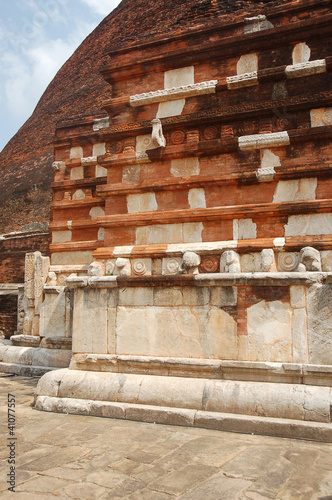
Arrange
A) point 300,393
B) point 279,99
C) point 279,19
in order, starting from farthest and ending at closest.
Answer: point 279,19, point 279,99, point 300,393

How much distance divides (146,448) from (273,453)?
3.28 feet

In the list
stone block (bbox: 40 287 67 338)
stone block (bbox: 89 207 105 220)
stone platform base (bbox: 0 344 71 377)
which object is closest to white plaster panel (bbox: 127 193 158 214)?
Answer: stone block (bbox: 40 287 67 338)

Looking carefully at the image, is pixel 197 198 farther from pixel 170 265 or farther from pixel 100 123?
pixel 100 123

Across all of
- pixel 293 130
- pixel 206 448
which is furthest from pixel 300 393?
pixel 293 130

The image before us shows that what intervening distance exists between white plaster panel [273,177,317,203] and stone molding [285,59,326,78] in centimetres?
130

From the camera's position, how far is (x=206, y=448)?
140 inches

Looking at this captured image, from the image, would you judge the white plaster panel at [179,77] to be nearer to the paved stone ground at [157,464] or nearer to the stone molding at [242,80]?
the stone molding at [242,80]

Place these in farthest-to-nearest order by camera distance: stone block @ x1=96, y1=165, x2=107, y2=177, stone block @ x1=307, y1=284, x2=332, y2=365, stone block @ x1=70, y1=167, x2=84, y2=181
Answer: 1. stone block @ x1=70, y1=167, x2=84, y2=181
2. stone block @ x1=96, y1=165, x2=107, y2=177
3. stone block @ x1=307, y1=284, x2=332, y2=365

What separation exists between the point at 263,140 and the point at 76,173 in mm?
6190

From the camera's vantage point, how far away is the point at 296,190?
16.7 feet

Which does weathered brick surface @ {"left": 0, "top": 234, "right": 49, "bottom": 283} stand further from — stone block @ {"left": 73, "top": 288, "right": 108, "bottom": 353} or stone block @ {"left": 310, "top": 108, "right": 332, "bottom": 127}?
stone block @ {"left": 310, "top": 108, "right": 332, "bottom": 127}

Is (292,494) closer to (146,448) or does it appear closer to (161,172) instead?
(146,448)

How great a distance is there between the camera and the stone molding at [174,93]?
18.7 feet

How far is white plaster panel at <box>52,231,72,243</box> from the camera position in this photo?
Result: 10.2 metres
